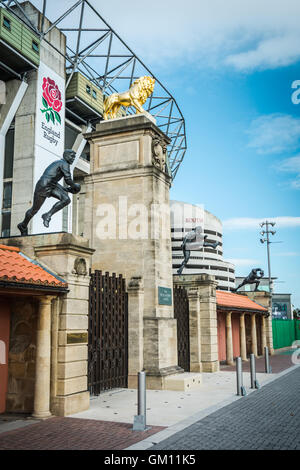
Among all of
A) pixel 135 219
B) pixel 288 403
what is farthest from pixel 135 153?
pixel 288 403

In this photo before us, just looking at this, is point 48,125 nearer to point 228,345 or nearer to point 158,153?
point 158,153

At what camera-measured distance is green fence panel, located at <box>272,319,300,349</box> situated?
1217 inches

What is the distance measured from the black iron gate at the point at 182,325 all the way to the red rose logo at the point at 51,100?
20934 mm

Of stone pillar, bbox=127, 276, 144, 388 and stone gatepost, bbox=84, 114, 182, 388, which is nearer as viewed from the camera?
stone pillar, bbox=127, 276, 144, 388

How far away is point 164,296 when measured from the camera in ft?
45.5

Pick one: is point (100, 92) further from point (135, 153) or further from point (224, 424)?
point (224, 424)

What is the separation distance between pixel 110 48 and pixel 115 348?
2778 cm

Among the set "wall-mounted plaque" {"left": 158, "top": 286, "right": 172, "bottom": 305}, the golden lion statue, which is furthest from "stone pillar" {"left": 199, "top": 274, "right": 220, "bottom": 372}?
→ the golden lion statue

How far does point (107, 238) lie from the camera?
47.1ft

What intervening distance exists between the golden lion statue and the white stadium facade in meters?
83.5

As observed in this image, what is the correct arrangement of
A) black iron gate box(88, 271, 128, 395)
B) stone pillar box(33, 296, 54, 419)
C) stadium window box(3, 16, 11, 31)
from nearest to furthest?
1. stone pillar box(33, 296, 54, 419)
2. black iron gate box(88, 271, 128, 395)
3. stadium window box(3, 16, 11, 31)

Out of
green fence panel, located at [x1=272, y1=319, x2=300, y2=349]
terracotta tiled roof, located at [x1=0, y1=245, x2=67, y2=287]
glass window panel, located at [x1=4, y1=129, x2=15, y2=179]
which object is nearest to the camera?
terracotta tiled roof, located at [x1=0, y1=245, x2=67, y2=287]

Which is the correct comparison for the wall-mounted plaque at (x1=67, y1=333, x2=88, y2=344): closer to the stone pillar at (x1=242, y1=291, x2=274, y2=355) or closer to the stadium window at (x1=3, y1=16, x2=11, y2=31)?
the stone pillar at (x1=242, y1=291, x2=274, y2=355)

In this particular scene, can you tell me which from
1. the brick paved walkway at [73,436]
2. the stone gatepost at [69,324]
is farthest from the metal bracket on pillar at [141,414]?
the stone gatepost at [69,324]
